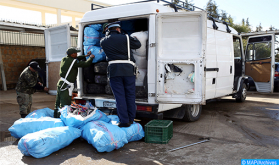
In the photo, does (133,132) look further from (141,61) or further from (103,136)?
(141,61)

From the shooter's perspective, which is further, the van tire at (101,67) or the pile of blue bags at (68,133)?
the van tire at (101,67)

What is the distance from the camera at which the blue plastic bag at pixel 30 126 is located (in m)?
4.37

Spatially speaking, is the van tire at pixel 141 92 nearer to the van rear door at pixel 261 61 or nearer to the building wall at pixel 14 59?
the van rear door at pixel 261 61

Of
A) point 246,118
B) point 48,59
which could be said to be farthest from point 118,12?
point 48,59

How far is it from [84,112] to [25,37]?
1035cm

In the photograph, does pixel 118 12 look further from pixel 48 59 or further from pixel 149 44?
pixel 48 59

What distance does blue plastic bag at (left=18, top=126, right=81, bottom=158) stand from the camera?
362 cm

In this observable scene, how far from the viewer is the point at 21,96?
18.4 feet

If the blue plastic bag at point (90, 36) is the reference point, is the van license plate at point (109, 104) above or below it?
below

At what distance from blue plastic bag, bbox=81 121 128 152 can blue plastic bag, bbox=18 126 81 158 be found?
0.32 metres

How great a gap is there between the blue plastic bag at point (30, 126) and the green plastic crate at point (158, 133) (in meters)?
1.49

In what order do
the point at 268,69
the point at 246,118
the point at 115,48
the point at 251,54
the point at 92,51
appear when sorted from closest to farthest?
1. the point at 115,48
2. the point at 92,51
3. the point at 246,118
4. the point at 268,69
5. the point at 251,54

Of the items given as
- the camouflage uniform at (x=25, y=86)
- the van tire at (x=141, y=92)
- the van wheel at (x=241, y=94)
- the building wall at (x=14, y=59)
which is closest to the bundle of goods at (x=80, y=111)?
the van tire at (x=141, y=92)

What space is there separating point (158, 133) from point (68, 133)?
146 centimetres
